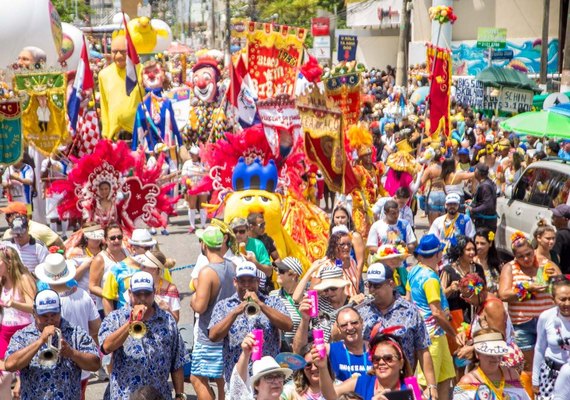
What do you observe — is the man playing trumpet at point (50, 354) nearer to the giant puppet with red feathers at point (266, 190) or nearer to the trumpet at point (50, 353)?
the trumpet at point (50, 353)

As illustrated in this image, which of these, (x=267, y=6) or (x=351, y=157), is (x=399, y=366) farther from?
(x=267, y=6)

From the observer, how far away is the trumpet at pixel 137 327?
691 cm

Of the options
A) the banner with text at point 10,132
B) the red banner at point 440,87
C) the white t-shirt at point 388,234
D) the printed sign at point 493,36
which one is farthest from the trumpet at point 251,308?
the printed sign at point 493,36

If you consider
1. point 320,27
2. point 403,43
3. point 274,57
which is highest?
point 274,57

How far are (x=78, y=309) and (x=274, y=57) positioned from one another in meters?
9.17

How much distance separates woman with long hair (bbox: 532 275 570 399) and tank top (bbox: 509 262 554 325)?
883 mm

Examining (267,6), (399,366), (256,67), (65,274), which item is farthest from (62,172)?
(267,6)

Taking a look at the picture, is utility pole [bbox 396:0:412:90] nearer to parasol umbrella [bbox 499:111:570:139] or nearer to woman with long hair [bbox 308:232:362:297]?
parasol umbrella [bbox 499:111:570:139]

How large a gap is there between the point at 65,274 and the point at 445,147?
11.2m

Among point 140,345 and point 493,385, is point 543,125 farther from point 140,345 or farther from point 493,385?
point 140,345

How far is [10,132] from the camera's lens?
13.3 metres

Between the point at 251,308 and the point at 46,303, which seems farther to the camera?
the point at 251,308

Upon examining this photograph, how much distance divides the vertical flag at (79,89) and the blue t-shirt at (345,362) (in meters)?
12.3

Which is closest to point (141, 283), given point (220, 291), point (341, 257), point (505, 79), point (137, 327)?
point (137, 327)
